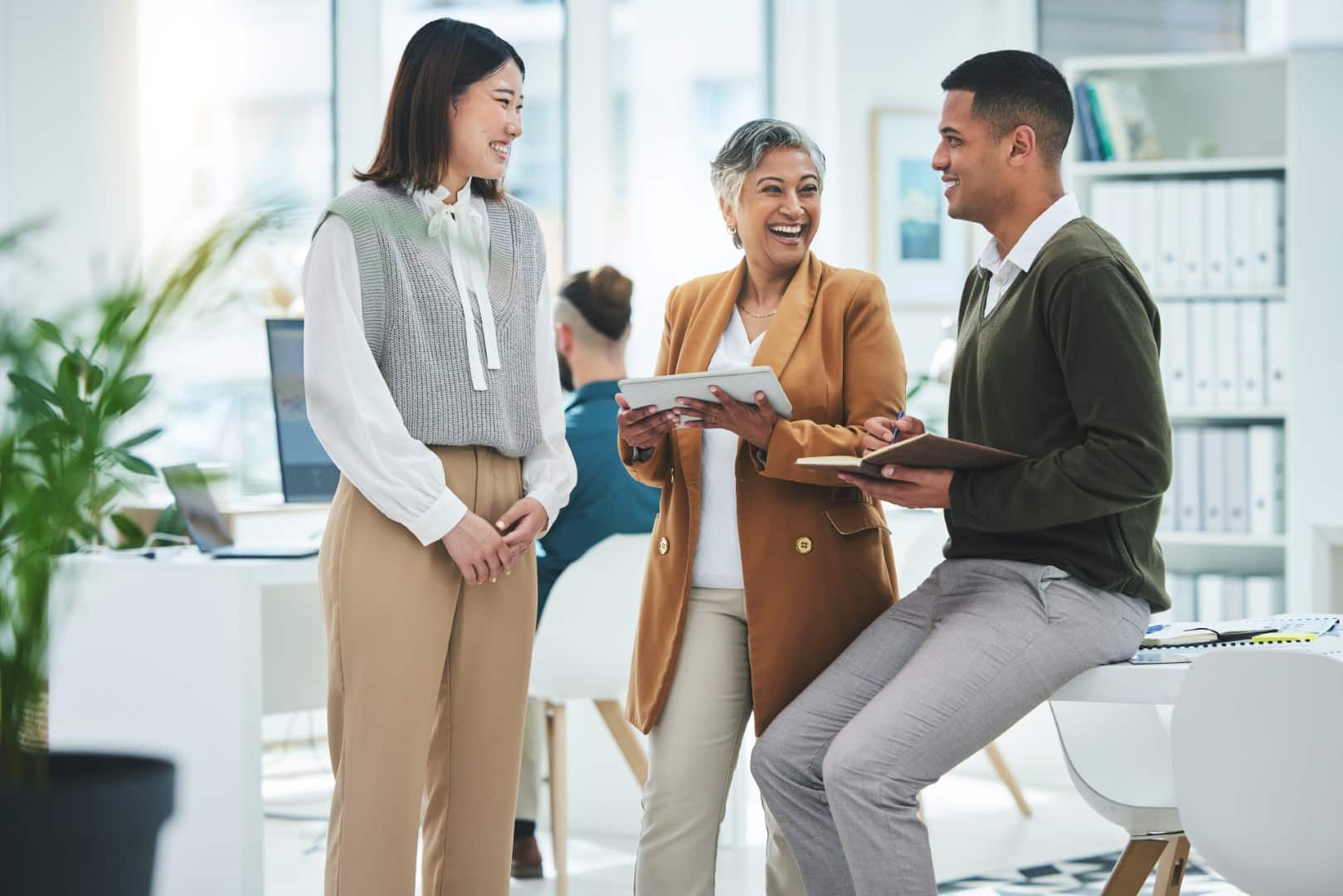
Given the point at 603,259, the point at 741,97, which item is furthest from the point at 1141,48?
the point at 603,259

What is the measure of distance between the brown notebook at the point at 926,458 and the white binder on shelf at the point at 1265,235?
8.10ft

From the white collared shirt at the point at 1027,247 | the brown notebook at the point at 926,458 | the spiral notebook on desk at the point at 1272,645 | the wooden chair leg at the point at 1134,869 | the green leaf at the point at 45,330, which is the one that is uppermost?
the white collared shirt at the point at 1027,247

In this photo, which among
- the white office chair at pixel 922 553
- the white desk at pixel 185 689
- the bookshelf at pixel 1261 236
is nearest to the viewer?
the white desk at pixel 185 689

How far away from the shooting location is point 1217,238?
396cm

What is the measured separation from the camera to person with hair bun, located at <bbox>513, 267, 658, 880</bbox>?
122 inches

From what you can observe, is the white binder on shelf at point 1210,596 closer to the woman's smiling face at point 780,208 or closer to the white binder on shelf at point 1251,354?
the white binder on shelf at point 1251,354

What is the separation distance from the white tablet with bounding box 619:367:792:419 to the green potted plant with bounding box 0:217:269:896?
79 cm

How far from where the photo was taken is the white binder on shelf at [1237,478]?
12.9ft

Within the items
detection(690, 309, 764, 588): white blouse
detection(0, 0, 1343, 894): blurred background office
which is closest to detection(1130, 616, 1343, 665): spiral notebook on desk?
detection(690, 309, 764, 588): white blouse

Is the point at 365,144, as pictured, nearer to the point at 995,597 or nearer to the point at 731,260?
the point at 731,260

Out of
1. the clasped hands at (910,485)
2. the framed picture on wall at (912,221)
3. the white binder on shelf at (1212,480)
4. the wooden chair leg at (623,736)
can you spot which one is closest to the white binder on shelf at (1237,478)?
the white binder on shelf at (1212,480)

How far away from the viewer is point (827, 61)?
4871 mm

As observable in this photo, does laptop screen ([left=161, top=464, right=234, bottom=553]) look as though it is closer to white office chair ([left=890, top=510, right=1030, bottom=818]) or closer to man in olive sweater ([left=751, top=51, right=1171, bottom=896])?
man in olive sweater ([left=751, top=51, right=1171, bottom=896])

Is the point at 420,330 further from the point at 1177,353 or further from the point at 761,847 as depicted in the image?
the point at 1177,353
